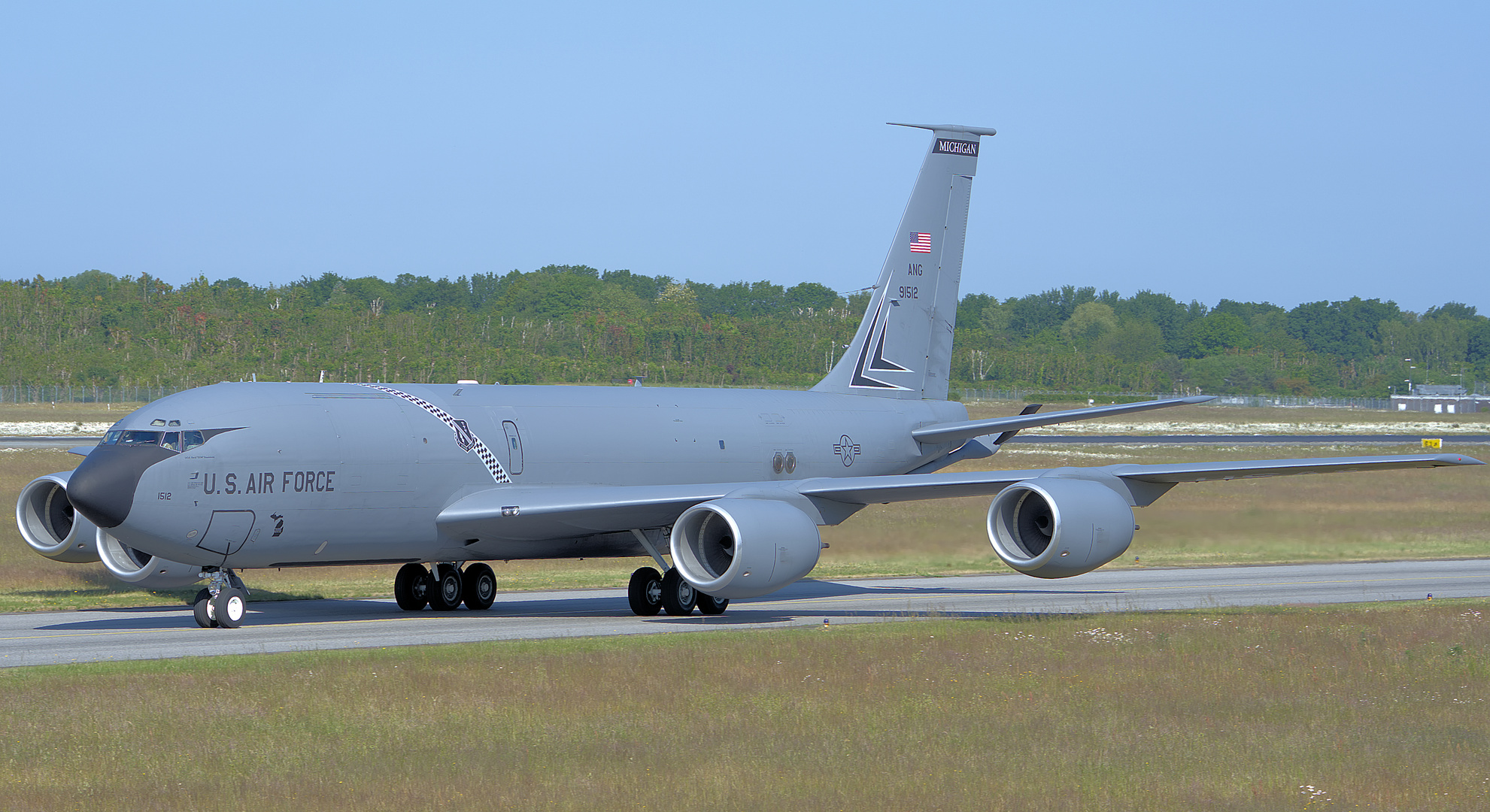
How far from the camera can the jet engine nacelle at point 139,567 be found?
24750 mm

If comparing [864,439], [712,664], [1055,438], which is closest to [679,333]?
[1055,438]

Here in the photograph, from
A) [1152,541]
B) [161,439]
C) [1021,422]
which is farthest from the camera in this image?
[1021,422]

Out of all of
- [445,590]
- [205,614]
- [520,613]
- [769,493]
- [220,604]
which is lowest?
[520,613]

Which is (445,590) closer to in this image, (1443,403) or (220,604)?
(220,604)

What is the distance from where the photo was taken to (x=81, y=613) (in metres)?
27.4

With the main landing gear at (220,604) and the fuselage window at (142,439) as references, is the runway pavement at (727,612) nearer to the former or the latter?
the main landing gear at (220,604)

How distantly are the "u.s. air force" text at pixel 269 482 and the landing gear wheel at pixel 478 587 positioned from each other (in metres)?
5.17

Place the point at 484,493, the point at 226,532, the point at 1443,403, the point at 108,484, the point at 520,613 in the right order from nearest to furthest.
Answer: the point at 108,484, the point at 226,532, the point at 484,493, the point at 520,613, the point at 1443,403

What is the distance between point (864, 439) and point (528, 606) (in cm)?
826

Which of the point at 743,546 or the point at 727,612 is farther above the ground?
the point at 743,546

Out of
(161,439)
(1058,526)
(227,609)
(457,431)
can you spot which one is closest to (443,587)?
(457,431)

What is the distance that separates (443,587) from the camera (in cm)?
2817

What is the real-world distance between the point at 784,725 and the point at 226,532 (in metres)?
10.7

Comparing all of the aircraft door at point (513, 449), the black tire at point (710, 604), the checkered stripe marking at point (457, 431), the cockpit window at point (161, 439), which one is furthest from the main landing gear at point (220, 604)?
the black tire at point (710, 604)
